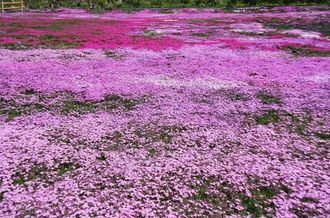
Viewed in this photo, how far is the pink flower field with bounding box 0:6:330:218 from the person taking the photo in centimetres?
746

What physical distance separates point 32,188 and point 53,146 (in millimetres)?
2096

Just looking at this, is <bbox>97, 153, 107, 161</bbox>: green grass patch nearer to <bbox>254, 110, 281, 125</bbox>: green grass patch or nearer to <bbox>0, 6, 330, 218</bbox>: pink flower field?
<bbox>0, 6, 330, 218</bbox>: pink flower field

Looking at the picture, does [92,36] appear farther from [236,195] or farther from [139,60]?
[236,195]

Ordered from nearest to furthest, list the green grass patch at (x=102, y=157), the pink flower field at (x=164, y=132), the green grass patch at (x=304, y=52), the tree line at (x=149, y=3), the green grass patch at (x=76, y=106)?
1. the pink flower field at (x=164, y=132)
2. the green grass patch at (x=102, y=157)
3. the green grass patch at (x=76, y=106)
4. the green grass patch at (x=304, y=52)
5. the tree line at (x=149, y=3)

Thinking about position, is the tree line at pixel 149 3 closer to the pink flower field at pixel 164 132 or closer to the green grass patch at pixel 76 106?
the pink flower field at pixel 164 132

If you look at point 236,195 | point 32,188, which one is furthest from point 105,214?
point 236,195

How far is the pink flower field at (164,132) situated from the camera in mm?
7465

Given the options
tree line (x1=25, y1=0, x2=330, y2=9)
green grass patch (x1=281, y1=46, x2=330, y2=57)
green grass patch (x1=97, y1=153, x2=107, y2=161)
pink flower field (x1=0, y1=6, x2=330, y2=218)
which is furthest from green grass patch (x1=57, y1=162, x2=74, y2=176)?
tree line (x1=25, y1=0, x2=330, y2=9)

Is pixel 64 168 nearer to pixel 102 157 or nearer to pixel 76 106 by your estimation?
pixel 102 157

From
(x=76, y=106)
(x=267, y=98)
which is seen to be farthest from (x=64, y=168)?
(x=267, y=98)

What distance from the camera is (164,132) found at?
427 inches

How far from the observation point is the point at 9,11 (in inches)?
2106

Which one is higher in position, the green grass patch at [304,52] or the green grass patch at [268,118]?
the green grass patch at [304,52]

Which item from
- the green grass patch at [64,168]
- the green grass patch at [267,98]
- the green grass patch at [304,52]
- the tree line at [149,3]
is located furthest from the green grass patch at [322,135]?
the tree line at [149,3]
